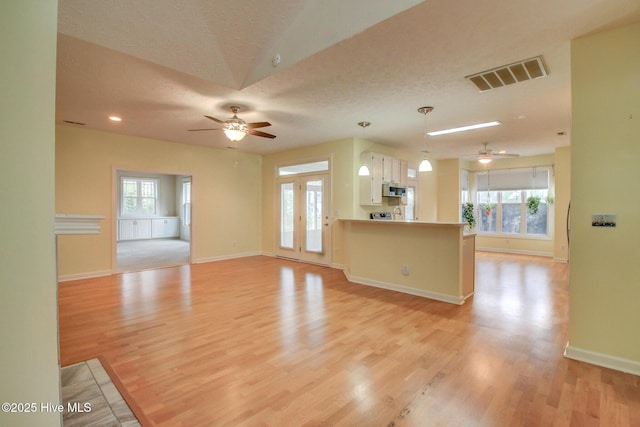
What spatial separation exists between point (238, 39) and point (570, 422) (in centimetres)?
394

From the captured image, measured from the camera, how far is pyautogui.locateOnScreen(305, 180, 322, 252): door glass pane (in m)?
6.84

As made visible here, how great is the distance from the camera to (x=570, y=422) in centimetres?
185

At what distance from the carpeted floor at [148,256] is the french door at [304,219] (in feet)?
8.05

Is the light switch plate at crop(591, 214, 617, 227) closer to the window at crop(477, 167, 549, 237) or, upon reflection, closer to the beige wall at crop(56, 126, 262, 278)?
the beige wall at crop(56, 126, 262, 278)

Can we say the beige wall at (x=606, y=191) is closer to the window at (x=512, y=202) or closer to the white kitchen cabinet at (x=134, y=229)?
the window at (x=512, y=202)

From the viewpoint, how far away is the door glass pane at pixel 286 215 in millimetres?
7535

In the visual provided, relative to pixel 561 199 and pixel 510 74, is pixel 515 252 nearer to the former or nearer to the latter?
pixel 561 199

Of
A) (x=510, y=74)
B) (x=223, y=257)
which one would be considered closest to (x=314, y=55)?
(x=510, y=74)

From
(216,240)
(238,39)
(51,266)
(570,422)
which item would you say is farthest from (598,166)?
(216,240)

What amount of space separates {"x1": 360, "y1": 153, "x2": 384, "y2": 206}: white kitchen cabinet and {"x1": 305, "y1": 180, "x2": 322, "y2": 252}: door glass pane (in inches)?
42.6

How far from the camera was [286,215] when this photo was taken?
764 cm

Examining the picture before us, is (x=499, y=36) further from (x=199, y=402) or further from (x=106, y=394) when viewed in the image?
(x=106, y=394)

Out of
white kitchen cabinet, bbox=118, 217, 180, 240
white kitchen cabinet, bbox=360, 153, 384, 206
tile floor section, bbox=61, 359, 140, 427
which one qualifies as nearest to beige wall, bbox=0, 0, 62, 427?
tile floor section, bbox=61, 359, 140, 427

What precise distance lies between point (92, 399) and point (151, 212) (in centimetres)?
1057
